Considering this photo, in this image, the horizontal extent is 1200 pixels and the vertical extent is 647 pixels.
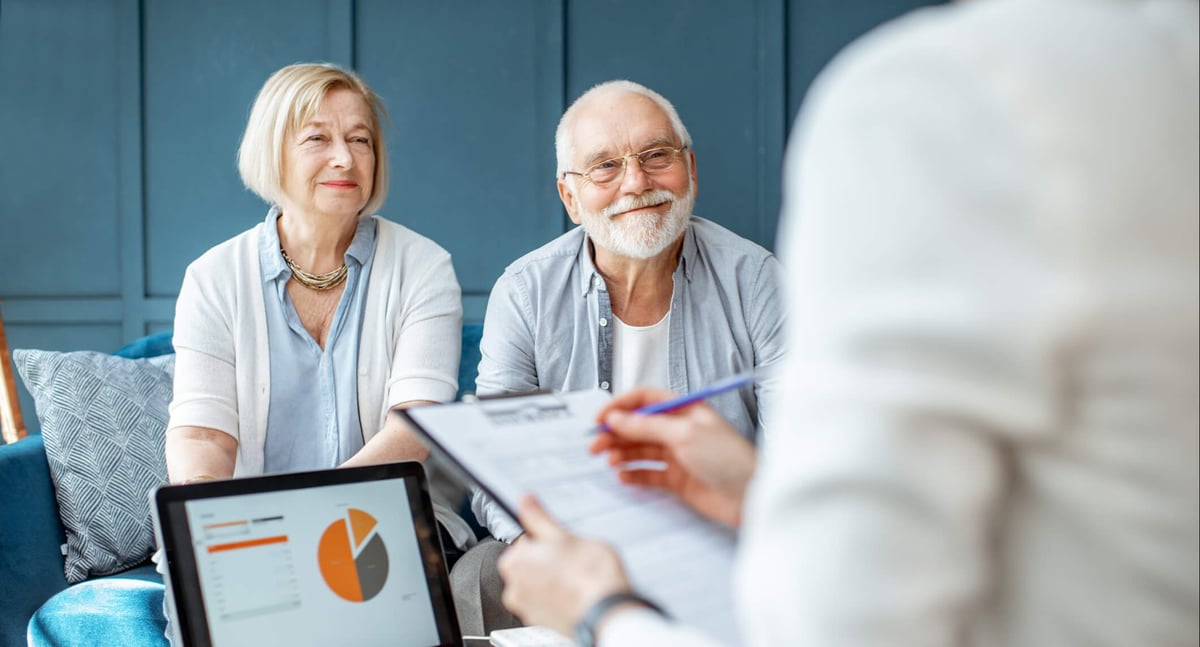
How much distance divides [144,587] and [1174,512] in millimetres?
1983

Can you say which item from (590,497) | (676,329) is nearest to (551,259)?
(676,329)

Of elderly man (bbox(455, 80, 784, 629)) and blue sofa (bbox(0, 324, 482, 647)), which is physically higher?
elderly man (bbox(455, 80, 784, 629))

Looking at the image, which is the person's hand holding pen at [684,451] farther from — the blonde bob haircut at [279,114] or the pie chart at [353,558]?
the blonde bob haircut at [279,114]

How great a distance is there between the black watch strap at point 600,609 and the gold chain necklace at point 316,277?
1620 mm

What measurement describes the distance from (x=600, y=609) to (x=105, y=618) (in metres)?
1.69

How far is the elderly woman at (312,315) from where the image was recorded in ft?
6.84

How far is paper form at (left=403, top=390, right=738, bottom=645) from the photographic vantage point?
79cm

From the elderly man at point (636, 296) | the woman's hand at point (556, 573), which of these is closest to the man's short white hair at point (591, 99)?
the elderly man at point (636, 296)

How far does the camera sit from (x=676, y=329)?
212cm

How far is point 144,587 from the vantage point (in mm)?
2047

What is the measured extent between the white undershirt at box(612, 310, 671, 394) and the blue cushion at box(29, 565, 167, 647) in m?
1.01

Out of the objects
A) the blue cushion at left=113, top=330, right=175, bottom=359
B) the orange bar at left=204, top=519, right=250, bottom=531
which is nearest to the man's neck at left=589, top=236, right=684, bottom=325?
the orange bar at left=204, top=519, right=250, bottom=531

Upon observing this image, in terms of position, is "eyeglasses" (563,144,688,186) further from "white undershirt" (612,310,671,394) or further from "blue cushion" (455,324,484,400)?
"blue cushion" (455,324,484,400)

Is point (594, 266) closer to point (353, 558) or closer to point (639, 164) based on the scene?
point (639, 164)
